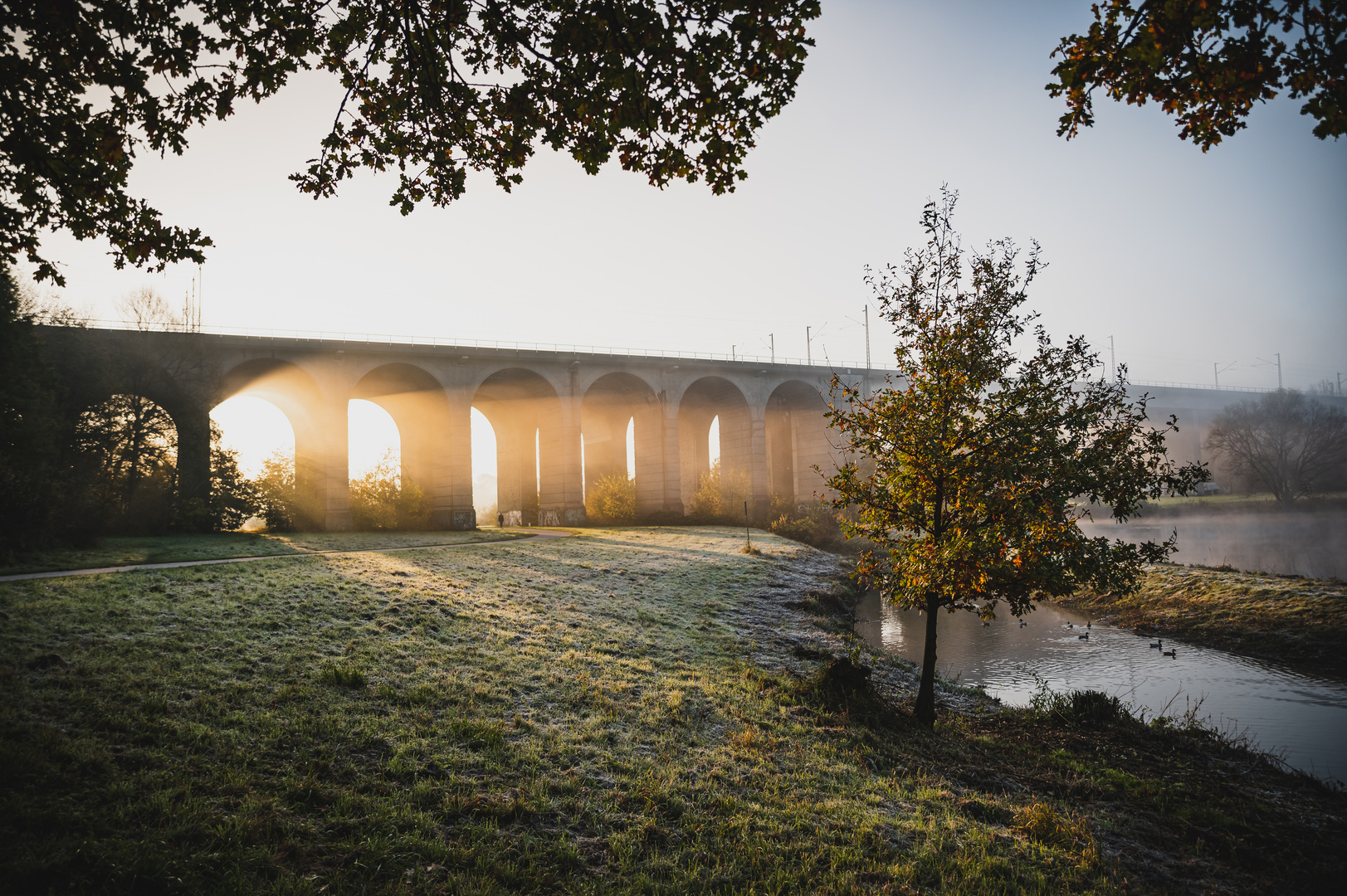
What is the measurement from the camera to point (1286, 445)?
50.9 meters

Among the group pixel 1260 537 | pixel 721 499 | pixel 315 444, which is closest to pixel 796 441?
pixel 721 499

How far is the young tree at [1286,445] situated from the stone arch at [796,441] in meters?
31.1

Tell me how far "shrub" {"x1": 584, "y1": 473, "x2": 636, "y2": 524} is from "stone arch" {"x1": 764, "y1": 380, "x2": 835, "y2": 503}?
1623 cm

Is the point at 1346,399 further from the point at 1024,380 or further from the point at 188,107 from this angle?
the point at 188,107

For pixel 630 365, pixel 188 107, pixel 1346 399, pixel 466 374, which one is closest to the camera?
pixel 188 107

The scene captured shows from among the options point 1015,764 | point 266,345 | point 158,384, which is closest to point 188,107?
point 1015,764

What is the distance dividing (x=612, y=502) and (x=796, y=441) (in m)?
23.3

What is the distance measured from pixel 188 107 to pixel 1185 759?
1368 cm

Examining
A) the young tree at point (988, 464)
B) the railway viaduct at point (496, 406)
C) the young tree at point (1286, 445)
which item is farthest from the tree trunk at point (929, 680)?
the young tree at point (1286, 445)

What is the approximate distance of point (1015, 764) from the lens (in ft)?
28.2

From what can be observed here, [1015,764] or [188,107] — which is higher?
[188,107]

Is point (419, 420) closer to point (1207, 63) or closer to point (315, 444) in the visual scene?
point (315, 444)

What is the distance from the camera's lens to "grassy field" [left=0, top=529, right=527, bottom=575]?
55.0 ft

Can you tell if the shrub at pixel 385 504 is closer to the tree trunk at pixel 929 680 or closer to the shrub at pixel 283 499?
the shrub at pixel 283 499
